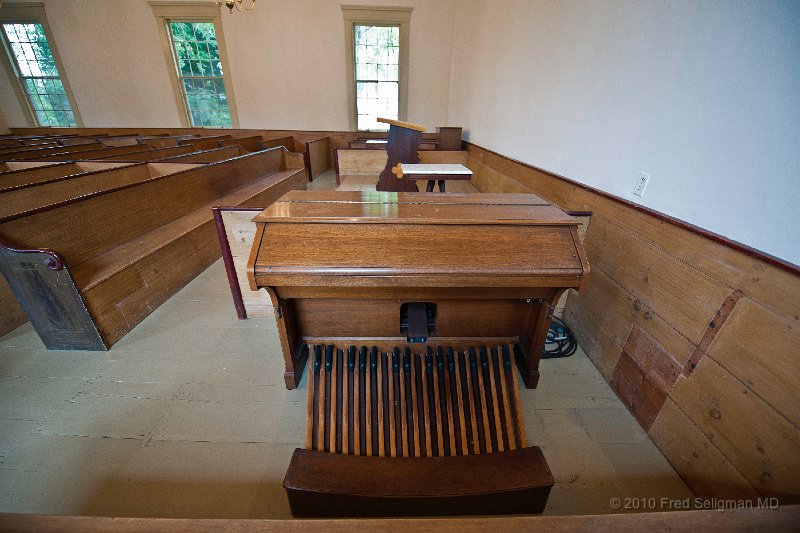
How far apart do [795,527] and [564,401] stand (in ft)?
3.11

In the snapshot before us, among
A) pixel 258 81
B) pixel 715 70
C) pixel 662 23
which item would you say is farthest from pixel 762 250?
pixel 258 81

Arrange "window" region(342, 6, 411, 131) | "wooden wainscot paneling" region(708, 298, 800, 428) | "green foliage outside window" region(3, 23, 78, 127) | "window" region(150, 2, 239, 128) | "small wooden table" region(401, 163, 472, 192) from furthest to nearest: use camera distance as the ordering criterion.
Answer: "green foliage outside window" region(3, 23, 78, 127), "window" region(150, 2, 239, 128), "window" region(342, 6, 411, 131), "small wooden table" region(401, 163, 472, 192), "wooden wainscot paneling" region(708, 298, 800, 428)

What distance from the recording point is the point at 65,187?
2.64 meters

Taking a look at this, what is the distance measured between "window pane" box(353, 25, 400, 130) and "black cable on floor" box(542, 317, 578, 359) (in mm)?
6705

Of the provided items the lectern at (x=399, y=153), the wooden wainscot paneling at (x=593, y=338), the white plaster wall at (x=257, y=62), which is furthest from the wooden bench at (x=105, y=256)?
the white plaster wall at (x=257, y=62)

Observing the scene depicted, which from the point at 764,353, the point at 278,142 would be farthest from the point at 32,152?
the point at 764,353

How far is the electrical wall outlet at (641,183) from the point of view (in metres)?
1.51

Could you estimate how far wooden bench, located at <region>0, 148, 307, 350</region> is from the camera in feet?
5.60

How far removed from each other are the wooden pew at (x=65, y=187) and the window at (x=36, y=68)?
7.28m

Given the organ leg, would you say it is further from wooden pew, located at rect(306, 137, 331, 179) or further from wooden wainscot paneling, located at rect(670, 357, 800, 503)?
wooden pew, located at rect(306, 137, 331, 179)

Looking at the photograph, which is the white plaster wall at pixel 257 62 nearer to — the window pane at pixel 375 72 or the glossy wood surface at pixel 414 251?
the window pane at pixel 375 72

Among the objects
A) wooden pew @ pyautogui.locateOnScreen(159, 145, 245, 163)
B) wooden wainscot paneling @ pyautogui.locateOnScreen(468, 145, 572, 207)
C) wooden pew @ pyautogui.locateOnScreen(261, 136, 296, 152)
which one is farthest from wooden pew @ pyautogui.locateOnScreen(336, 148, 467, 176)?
wooden pew @ pyautogui.locateOnScreen(261, 136, 296, 152)

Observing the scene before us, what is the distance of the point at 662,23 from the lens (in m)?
1.42

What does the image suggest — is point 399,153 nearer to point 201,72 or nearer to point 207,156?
point 207,156
